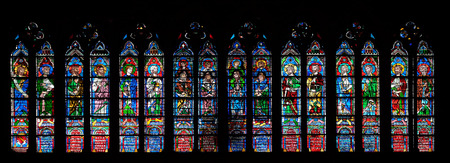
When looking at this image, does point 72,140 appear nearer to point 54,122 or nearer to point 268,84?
point 54,122

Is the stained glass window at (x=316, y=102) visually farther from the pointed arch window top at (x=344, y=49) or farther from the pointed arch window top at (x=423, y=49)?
the pointed arch window top at (x=423, y=49)

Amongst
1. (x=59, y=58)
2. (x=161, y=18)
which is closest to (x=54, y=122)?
(x=59, y=58)

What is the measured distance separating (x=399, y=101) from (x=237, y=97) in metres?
3.59

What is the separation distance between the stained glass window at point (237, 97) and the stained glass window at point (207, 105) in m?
0.31

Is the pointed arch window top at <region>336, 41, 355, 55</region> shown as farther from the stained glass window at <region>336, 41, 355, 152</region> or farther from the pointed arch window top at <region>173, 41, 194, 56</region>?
the pointed arch window top at <region>173, 41, 194, 56</region>

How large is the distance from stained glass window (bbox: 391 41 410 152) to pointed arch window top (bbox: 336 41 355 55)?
0.94 metres

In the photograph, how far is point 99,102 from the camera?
10969 mm

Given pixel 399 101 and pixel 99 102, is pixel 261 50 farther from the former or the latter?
pixel 99 102

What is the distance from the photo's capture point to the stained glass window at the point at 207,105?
35.9 feet

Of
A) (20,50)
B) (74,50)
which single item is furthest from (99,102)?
(20,50)

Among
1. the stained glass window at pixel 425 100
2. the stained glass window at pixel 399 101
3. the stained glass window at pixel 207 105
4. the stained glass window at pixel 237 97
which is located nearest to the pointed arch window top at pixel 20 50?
the stained glass window at pixel 207 105

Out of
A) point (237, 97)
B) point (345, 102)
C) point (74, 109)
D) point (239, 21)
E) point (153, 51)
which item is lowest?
point (74, 109)

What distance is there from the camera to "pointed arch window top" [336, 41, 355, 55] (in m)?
11.1

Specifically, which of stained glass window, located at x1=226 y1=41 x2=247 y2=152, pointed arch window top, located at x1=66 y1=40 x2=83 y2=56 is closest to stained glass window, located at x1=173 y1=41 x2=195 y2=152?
stained glass window, located at x1=226 y1=41 x2=247 y2=152
